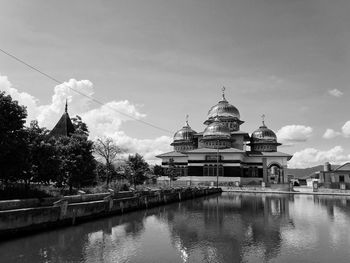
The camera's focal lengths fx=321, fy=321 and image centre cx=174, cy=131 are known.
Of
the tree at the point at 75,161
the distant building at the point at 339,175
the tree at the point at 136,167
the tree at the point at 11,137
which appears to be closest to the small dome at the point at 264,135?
the distant building at the point at 339,175

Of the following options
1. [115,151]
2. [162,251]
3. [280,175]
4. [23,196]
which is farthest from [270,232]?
[280,175]

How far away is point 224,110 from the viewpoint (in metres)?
73.9

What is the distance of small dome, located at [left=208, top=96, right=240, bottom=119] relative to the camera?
7369 centimetres

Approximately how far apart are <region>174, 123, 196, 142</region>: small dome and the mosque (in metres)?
2.08

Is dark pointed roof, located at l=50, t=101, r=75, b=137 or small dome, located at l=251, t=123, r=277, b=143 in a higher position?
small dome, located at l=251, t=123, r=277, b=143

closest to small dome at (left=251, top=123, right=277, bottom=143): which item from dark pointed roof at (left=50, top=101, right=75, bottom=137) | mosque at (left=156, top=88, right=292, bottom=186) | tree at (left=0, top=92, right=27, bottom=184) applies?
mosque at (left=156, top=88, right=292, bottom=186)

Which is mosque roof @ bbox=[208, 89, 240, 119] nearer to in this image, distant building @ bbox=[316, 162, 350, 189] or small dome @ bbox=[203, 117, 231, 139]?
small dome @ bbox=[203, 117, 231, 139]

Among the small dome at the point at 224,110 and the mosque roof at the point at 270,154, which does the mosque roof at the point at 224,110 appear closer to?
the small dome at the point at 224,110

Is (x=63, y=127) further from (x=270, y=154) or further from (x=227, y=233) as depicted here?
(x=270, y=154)

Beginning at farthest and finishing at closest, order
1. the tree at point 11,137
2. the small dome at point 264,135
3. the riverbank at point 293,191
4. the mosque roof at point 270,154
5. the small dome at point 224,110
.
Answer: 1. the small dome at point 224,110
2. the small dome at point 264,135
3. the mosque roof at point 270,154
4. the riverbank at point 293,191
5. the tree at point 11,137

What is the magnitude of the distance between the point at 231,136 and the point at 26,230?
186ft

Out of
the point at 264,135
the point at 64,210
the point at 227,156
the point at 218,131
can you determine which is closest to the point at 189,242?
the point at 64,210

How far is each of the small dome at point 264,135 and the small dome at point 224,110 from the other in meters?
5.73

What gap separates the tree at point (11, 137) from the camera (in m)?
18.0
